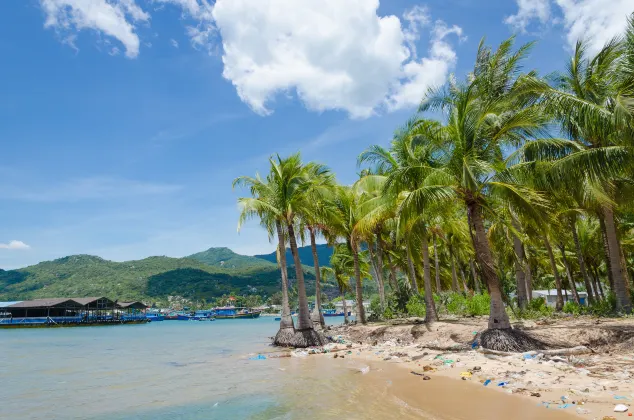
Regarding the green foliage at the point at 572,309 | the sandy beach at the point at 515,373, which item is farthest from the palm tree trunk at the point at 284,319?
the green foliage at the point at 572,309

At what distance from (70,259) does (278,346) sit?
19390cm

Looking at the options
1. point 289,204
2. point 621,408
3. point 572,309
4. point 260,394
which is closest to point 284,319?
point 289,204

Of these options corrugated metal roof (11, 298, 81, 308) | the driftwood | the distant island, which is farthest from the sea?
the distant island

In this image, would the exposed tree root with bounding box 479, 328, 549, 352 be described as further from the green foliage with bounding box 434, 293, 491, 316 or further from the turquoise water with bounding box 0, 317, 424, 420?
the green foliage with bounding box 434, 293, 491, 316

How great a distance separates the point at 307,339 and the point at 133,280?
150m

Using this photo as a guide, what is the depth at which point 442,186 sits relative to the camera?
1300cm

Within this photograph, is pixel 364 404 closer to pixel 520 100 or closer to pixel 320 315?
pixel 520 100

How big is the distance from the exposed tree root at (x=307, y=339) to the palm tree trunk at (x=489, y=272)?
869 cm

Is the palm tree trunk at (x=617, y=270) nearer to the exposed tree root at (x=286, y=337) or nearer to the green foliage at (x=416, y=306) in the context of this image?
the green foliage at (x=416, y=306)

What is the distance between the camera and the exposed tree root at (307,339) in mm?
18717

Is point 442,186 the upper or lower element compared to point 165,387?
upper

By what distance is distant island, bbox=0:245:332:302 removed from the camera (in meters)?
136

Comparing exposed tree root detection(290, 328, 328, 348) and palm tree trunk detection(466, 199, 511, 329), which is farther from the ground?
palm tree trunk detection(466, 199, 511, 329)

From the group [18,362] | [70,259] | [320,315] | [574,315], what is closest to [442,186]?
[574,315]
